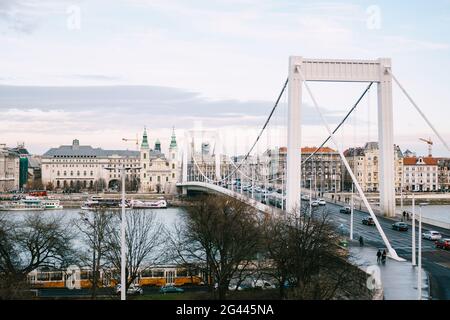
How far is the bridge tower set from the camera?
15.0 metres

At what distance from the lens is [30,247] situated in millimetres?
11867

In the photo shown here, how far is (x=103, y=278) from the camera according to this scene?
13.0 m

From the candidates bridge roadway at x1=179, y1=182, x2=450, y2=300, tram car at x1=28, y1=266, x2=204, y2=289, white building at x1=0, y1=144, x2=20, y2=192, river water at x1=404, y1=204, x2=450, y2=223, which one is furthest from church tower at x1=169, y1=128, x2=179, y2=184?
tram car at x1=28, y1=266, x2=204, y2=289

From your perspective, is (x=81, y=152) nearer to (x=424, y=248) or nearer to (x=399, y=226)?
(x=399, y=226)

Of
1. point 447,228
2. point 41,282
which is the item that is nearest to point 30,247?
point 41,282

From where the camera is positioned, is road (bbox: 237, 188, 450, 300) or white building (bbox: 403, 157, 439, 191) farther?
white building (bbox: 403, 157, 439, 191)

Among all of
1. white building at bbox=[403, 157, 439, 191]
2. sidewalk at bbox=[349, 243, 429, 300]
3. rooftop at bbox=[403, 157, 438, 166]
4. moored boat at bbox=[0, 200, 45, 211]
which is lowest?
moored boat at bbox=[0, 200, 45, 211]

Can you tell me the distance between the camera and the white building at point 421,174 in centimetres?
5627

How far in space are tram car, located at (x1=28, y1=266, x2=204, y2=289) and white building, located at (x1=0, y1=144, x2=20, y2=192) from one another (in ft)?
150

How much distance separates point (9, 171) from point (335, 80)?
1968 inches

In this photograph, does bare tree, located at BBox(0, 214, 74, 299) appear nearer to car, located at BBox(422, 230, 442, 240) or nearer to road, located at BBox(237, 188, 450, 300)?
road, located at BBox(237, 188, 450, 300)

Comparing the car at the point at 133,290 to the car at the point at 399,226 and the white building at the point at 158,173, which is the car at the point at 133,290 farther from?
the white building at the point at 158,173
